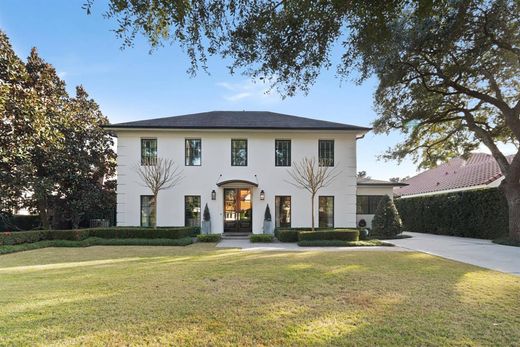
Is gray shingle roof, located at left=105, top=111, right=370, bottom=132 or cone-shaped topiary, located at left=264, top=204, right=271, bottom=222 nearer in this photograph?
cone-shaped topiary, located at left=264, top=204, right=271, bottom=222

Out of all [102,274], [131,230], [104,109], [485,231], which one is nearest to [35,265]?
[102,274]

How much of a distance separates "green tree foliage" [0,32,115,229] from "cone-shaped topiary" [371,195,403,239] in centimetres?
1608

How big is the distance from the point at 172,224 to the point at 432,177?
23.5m

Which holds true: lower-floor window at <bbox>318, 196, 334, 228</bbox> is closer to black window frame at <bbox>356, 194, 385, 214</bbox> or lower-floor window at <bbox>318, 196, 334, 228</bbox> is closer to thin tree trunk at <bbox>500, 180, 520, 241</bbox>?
black window frame at <bbox>356, 194, 385, 214</bbox>

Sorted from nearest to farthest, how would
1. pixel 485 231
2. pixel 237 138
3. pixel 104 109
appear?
pixel 485 231 → pixel 237 138 → pixel 104 109

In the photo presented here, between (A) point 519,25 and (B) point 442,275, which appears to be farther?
(A) point 519,25

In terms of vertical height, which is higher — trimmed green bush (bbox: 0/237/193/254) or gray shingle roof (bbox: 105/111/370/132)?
gray shingle roof (bbox: 105/111/370/132)

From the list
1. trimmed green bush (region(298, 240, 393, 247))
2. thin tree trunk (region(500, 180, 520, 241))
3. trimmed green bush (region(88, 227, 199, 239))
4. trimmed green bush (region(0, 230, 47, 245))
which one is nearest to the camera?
trimmed green bush (region(0, 230, 47, 245))

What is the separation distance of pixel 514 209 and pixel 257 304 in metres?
14.7

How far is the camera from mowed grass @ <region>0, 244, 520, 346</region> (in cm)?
376

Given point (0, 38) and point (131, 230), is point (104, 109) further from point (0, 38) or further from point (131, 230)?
point (131, 230)

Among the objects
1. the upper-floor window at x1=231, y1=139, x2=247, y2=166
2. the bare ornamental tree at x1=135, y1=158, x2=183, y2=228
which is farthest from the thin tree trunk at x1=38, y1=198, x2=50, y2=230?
the upper-floor window at x1=231, y1=139, x2=247, y2=166

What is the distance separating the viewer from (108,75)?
1330cm

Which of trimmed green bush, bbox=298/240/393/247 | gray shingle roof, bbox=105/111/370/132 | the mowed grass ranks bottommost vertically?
trimmed green bush, bbox=298/240/393/247
